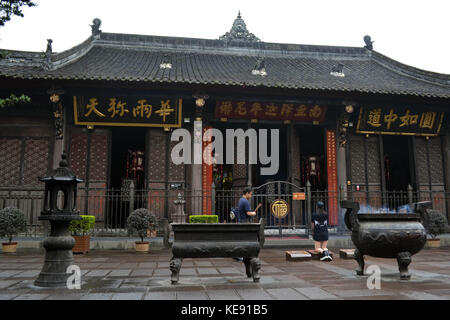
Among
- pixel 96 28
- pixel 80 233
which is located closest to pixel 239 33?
pixel 96 28

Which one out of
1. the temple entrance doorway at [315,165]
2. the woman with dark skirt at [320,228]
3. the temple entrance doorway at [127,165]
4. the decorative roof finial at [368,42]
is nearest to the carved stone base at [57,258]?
the woman with dark skirt at [320,228]

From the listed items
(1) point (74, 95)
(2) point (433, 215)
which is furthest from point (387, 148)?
(1) point (74, 95)

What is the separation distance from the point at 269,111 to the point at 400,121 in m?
4.34

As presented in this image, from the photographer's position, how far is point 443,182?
12.2 metres

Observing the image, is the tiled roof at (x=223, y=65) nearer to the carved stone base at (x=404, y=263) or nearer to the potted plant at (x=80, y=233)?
the potted plant at (x=80, y=233)

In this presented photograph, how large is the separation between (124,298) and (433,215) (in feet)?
28.3

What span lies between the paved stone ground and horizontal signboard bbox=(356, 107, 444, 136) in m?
5.44

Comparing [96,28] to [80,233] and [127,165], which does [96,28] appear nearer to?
[127,165]

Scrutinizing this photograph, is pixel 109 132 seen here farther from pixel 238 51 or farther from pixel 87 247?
pixel 238 51

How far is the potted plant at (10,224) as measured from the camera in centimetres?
810

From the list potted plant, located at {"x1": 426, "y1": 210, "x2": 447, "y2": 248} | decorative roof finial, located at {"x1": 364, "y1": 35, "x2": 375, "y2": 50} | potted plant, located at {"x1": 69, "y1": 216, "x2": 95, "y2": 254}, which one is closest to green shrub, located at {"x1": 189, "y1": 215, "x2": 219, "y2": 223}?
potted plant, located at {"x1": 69, "y1": 216, "x2": 95, "y2": 254}

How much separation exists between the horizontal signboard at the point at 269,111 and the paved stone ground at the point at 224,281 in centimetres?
521

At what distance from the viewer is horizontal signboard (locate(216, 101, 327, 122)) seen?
36.4 ft

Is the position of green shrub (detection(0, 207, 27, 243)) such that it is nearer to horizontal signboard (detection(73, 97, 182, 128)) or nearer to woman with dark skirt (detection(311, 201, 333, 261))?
horizontal signboard (detection(73, 97, 182, 128))
